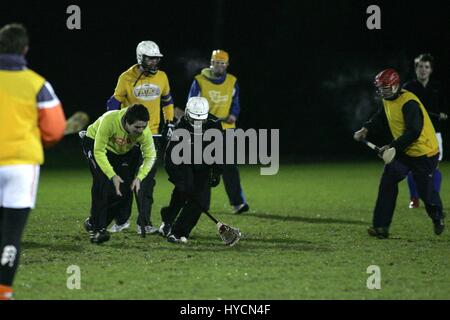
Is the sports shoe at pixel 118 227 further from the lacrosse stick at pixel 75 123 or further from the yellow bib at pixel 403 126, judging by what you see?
the lacrosse stick at pixel 75 123

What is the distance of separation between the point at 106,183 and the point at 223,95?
3.42 m

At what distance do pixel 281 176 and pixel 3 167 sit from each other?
11895mm

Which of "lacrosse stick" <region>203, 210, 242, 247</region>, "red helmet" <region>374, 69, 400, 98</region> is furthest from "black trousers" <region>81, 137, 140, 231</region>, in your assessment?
"red helmet" <region>374, 69, 400, 98</region>

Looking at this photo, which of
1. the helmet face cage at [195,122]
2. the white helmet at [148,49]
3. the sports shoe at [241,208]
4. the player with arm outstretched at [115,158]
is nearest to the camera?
the player with arm outstretched at [115,158]

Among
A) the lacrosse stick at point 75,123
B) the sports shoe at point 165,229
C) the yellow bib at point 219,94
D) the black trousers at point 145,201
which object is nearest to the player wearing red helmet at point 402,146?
the sports shoe at point 165,229

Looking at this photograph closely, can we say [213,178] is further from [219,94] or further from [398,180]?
[219,94]

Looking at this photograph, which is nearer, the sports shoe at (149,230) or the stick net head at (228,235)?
the stick net head at (228,235)

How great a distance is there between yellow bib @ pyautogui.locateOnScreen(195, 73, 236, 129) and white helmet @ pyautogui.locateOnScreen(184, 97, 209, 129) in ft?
8.64

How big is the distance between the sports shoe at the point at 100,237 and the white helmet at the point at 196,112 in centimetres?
147

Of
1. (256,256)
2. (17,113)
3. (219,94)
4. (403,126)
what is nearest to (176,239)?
(256,256)

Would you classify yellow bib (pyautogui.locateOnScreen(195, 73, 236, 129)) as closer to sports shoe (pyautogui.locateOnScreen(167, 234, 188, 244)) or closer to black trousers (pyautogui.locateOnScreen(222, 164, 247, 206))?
black trousers (pyautogui.locateOnScreen(222, 164, 247, 206))

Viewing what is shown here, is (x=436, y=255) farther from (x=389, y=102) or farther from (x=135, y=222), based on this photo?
(x=135, y=222)

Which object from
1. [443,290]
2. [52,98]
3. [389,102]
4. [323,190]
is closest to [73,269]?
[52,98]

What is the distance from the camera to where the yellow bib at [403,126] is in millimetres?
10180
